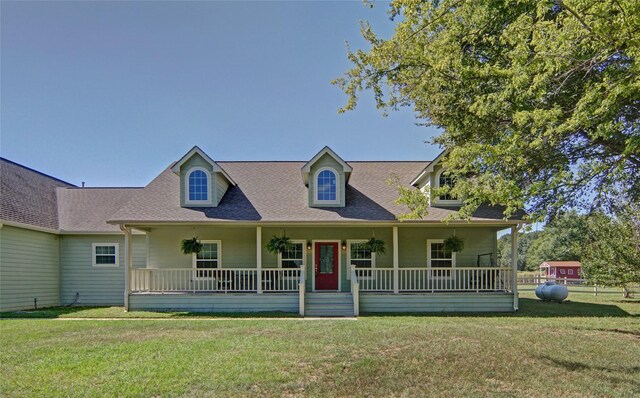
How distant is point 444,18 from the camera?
26.7 feet

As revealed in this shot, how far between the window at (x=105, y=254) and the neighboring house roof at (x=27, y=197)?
1836mm

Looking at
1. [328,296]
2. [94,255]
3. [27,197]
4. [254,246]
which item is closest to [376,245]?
[328,296]

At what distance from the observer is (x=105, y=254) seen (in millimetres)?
16531

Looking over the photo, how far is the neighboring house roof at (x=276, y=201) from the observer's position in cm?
1380

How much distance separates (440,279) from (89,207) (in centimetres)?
1540

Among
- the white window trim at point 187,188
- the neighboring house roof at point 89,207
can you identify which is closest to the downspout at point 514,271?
the white window trim at point 187,188

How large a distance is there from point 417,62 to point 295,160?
1022cm

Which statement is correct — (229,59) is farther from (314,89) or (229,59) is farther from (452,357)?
(452,357)

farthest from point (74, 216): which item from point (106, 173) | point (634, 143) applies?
point (634, 143)

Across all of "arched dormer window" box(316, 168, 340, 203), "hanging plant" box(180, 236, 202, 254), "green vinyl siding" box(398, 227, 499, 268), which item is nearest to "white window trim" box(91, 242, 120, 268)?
"hanging plant" box(180, 236, 202, 254)

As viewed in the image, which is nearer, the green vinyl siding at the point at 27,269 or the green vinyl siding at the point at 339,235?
the green vinyl siding at the point at 27,269

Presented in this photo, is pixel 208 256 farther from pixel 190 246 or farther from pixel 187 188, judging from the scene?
pixel 187 188

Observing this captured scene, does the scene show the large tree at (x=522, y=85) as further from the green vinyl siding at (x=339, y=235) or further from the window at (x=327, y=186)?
the green vinyl siding at (x=339, y=235)

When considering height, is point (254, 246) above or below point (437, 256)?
above
